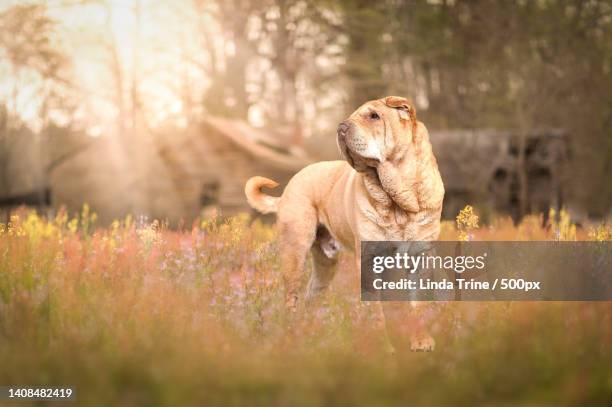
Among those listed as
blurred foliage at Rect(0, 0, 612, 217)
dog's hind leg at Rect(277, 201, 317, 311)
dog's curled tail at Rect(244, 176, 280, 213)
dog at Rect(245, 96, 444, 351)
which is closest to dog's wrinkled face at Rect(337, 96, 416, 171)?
dog at Rect(245, 96, 444, 351)

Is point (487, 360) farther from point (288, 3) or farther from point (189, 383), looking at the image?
point (288, 3)

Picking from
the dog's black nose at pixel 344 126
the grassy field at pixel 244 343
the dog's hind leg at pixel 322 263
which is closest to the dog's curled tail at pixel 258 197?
the grassy field at pixel 244 343

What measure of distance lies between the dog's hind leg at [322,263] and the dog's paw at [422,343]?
168cm

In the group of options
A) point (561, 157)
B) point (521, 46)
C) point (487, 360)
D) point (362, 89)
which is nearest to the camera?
point (487, 360)

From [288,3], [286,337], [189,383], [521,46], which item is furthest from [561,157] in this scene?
[189,383]

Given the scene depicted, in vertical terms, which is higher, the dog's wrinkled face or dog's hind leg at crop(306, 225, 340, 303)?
the dog's wrinkled face

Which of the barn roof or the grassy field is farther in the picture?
the barn roof

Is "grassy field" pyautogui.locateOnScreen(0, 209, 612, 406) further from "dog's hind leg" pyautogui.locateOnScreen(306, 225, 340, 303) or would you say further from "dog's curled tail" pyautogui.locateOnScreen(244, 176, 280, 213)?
"dog's curled tail" pyautogui.locateOnScreen(244, 176, 280, 213)

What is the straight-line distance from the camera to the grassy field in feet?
10.5

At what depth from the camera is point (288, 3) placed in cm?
1605

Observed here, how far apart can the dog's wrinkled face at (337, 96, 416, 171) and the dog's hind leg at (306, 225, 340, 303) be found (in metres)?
1.35

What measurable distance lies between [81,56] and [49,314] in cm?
1082

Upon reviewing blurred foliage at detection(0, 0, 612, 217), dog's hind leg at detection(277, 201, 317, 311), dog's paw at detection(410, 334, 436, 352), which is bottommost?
dog's paw at detection(410, 334, 436, 352)

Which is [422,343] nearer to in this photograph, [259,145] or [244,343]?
[244,343]
